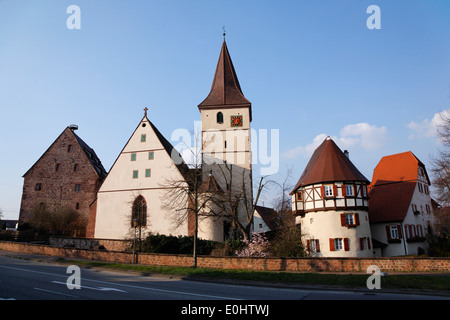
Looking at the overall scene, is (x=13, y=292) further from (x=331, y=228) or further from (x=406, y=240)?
(x=406, y=240)

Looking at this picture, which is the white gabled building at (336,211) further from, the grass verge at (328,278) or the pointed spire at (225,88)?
the pointed spire at (225,88)

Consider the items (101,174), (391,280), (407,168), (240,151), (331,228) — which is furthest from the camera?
(101,174)

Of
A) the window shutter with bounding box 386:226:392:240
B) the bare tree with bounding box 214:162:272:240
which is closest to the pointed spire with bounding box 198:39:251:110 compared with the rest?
the bare tree with bounding box 214:162:272:240

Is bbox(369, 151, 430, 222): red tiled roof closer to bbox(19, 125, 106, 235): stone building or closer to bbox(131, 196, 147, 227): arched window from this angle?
bbox(131, 196, 147, 227): arched window

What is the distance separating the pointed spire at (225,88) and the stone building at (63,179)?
15530mm

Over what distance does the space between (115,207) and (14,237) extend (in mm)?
10124

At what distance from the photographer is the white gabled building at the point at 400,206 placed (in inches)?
1147

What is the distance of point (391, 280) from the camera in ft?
46.0

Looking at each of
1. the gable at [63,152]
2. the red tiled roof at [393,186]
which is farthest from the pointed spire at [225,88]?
the red tiled roof at [393,186]

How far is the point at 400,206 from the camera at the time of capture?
30.4 metres

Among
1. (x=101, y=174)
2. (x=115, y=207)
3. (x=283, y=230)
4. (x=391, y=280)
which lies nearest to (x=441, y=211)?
(x=283, y=230)

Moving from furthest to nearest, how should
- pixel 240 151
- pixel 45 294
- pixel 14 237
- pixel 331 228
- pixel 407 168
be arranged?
1. pixel 240 151
2. pixel 407 168
3. pixel 14 237
4. pixel 331 228
5. pixel 45 294

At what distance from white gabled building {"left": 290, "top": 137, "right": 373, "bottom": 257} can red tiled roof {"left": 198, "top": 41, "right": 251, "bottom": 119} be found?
14.6m

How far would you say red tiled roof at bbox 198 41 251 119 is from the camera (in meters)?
38.8
